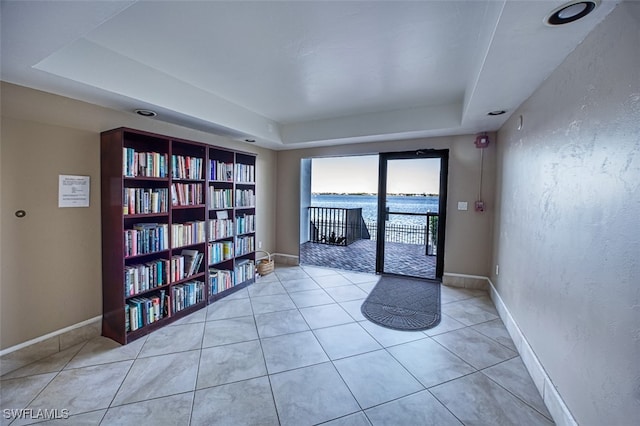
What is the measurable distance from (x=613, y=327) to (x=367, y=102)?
3051mm

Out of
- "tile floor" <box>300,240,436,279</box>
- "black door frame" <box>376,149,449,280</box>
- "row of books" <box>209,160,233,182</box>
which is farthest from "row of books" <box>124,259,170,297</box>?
"black door frame" <box>376,149,449,280</box>

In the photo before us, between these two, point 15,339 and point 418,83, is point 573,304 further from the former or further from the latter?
point 15,339

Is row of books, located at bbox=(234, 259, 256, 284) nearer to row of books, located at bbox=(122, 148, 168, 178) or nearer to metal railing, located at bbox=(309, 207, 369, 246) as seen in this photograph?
row of books, located at bbox=(122, 148, 168, 178)

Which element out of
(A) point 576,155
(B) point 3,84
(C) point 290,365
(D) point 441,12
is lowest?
(C) point 290,365

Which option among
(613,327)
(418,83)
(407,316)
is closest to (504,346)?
(407,316)

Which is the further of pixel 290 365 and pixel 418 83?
pixel 418 83

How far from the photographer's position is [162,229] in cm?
281

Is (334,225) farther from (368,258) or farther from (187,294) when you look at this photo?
(187,294)

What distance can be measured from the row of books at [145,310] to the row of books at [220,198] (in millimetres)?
1203

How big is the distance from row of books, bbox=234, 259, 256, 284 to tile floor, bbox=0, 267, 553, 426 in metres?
0.87

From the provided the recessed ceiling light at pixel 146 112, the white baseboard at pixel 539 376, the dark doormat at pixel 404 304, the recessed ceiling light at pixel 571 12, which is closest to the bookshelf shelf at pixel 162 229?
the recessed ceiling light at pixel 146 112

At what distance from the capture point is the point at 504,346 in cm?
244

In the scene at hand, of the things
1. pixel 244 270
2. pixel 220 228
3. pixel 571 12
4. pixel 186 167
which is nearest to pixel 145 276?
pixel 220 228

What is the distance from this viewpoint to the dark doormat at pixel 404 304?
290cm
